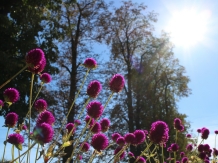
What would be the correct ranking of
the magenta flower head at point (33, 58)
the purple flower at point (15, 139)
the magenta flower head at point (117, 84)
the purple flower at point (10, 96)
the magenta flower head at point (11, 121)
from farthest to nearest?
1. the magenta flower head at point (11, 121)
2. the purple flower at point (10, 96)
3. the magenta flower head at point (117, 84)
4. the purple flower at point (15, 139)
5. the magenta flower head at point (33, 58)

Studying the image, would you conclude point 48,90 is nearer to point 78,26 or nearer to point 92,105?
point 78,26

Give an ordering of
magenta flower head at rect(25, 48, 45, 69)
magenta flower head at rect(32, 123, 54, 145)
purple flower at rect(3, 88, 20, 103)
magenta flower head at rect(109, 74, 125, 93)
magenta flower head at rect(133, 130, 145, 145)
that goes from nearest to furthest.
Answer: magenta flower head at rect(32, 123, 54, 145) < magenta flower head at rect(25, 48, 45, 69) < magenta flower head at rect(109, 74, 125, 93) < purple flower at rect(3, 88, 20, 103) < magenta flower head at rect(133, 130, 145, 145)

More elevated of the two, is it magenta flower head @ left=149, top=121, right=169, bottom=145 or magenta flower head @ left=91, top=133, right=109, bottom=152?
magenta flower head @ left=149, top=121, right=169, bottom=145

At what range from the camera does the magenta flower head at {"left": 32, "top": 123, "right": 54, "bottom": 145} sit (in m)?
1.79

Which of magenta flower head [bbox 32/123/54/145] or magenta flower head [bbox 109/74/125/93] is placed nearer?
magenta flower head [bbox 32/123/54/145]

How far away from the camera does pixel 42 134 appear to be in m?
1.83

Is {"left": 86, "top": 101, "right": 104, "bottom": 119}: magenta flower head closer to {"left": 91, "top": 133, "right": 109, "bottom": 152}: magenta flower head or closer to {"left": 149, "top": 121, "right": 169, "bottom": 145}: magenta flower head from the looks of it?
{"left": 91, "top": 133, "right": 109, "bottom": 152}: magenta flower head

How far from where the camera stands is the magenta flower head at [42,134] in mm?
1787

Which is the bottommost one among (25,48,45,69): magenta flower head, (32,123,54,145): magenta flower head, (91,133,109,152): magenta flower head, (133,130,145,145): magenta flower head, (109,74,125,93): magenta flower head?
(32,123,54,145): magenta flower head

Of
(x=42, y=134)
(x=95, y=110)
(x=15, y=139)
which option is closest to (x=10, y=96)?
(x=15, y=139)

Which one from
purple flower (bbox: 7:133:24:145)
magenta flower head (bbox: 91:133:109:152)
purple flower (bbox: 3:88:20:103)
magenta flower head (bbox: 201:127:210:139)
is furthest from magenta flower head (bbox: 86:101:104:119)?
magenta flower head (bbox: 201:127:210:139)

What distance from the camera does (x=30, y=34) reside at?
530 inches

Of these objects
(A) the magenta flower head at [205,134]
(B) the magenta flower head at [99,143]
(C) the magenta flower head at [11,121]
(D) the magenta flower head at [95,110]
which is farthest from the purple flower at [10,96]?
(A) the magenta flower head at [205,134]

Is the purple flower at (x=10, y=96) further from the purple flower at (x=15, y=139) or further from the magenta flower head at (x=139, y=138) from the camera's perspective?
the magenta flower head at (x=139, y=138)
